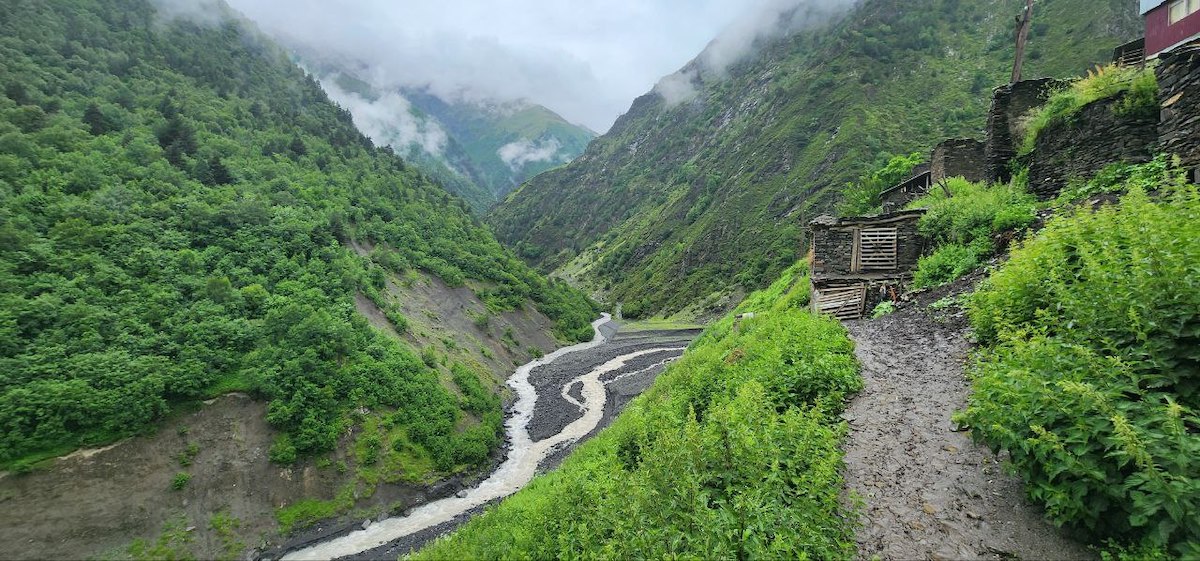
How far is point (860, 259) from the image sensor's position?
66.1 ft

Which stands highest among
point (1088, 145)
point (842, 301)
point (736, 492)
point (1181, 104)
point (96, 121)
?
point (96, 121)

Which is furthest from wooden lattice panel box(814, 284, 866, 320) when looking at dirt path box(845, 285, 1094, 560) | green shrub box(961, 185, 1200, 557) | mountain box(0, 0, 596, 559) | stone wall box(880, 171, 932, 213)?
mountain box(0, 0, 596, 559)

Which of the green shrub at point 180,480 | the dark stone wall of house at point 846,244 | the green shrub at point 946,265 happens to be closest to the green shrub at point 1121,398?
the green shrub at point 946,265

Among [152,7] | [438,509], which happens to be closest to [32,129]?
[438,509]

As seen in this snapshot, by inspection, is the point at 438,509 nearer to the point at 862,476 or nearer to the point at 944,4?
the point at 862,476

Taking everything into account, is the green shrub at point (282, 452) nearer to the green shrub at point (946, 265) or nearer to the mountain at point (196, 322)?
the mountain at point (196, 322)

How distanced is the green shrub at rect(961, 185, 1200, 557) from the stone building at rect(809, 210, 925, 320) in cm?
1210

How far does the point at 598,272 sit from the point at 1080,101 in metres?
154

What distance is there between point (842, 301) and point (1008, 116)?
10615 mm

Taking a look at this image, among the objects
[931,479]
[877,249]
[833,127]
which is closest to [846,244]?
[877,249]

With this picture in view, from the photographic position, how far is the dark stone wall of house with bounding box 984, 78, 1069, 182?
2020 centimetres

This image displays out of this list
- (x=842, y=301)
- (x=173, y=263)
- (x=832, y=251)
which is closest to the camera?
(x=842, y=301)

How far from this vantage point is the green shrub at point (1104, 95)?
1320 centimetres

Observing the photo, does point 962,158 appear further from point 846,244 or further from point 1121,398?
point 1121,398
